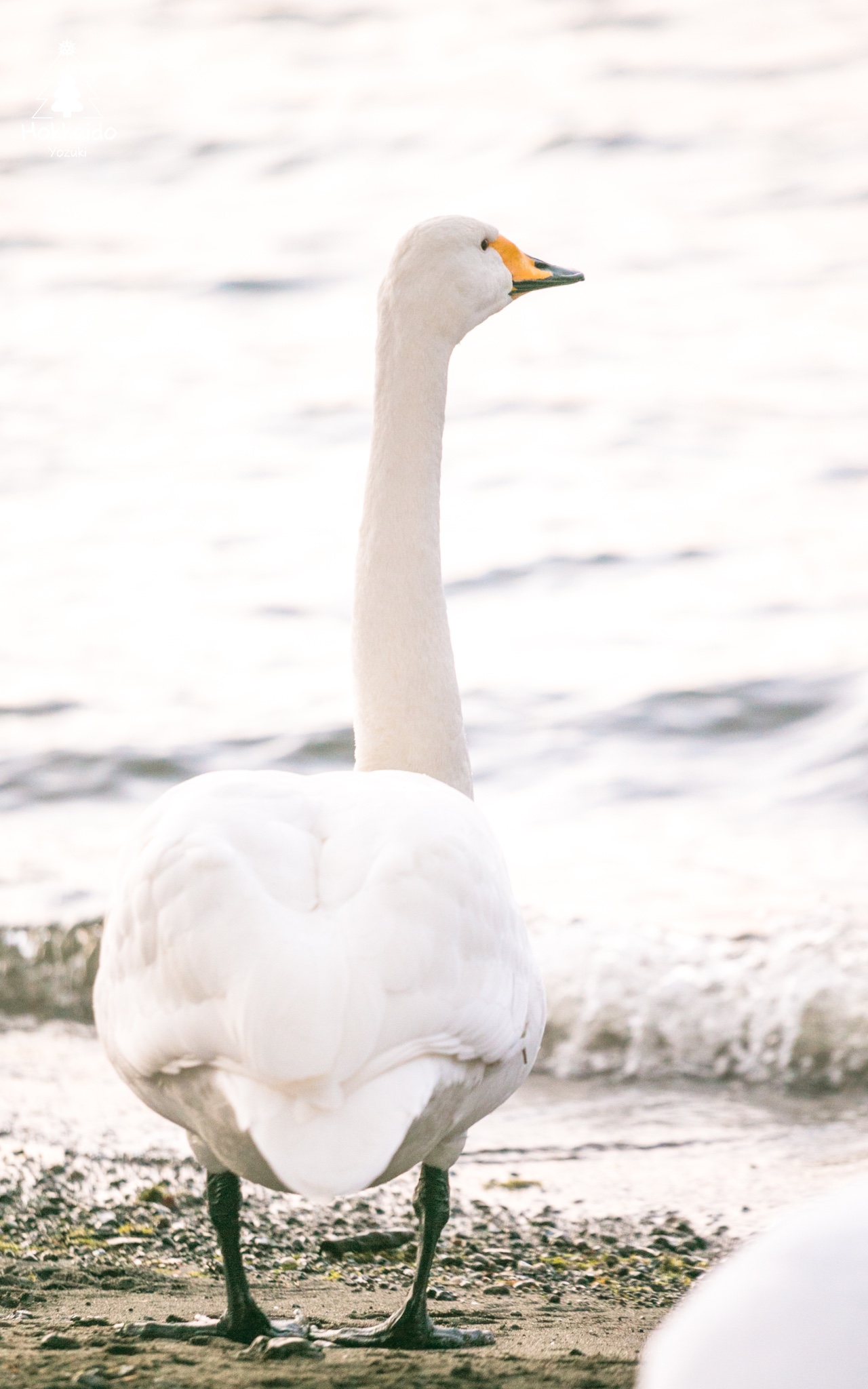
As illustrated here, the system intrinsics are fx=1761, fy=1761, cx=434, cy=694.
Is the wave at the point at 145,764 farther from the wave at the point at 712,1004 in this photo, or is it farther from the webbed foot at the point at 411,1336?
the webbed foot at the point at 411,1336

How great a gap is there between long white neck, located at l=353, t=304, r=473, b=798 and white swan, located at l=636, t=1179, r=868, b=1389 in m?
3.02

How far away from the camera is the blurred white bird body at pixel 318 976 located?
3240 mm

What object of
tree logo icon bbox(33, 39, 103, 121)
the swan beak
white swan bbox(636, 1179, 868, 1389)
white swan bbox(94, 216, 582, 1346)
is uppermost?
tree logo icon bbox(33, 39, 103, 121)

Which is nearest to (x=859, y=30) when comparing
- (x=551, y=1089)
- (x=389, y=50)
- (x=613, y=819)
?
(x=389, y=50)

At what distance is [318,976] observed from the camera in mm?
3285

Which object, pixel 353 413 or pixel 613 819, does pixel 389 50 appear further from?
pixel 613 819

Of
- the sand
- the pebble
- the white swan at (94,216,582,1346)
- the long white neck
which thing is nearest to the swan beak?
the long white neck

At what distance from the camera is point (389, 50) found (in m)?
21.2

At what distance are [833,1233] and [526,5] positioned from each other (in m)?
21.3

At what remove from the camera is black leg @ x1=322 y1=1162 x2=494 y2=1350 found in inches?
157

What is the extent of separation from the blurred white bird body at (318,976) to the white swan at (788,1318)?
1333mm

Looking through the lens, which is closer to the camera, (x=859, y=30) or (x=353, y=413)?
(x=353, y=413)

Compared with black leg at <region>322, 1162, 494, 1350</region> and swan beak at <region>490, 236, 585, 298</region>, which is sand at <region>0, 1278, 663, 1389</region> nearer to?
black leg at <region>322, 1162, 494, 1350</region>

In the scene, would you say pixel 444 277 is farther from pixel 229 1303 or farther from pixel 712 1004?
pixel 712 1004
